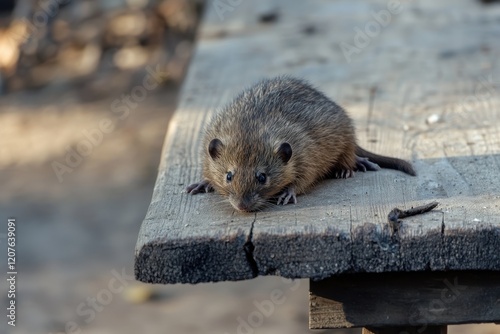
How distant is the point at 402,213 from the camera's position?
9.29 feet

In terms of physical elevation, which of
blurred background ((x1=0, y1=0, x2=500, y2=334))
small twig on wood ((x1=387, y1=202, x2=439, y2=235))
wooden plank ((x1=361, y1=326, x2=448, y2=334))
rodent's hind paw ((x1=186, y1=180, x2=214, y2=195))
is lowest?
blurred background ((x1=0, y1=0, x2=500, y2=334))

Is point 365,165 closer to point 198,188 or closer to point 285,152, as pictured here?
point 285,152

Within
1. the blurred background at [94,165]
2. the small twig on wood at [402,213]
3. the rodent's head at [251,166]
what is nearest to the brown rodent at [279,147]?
the rodent's head at [251,166]

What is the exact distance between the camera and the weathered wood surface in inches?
106

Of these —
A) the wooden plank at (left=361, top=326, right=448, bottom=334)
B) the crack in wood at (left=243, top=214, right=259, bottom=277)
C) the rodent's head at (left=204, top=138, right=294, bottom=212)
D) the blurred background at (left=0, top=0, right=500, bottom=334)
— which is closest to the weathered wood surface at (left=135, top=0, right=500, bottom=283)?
the crack in wood at (left=243, top=214, right=259, bottom=277)

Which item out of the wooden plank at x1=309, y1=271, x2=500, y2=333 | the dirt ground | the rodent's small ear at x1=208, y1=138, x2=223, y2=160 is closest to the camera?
the wooden plank at x1=309, y1=271, x2=500, y2=333

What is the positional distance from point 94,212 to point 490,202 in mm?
5164

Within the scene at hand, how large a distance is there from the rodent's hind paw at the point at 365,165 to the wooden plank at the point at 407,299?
75cm

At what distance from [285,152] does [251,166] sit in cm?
14

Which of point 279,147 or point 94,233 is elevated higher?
point 279,147

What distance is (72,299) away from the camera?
6.40 m

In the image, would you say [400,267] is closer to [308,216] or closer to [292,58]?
[308,216]

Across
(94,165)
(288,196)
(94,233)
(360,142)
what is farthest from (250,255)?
(94,165)

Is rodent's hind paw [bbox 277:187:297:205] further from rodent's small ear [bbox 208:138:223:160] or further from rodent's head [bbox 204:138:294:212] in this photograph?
rodent's small ear [bbox 208:138:223:160]
